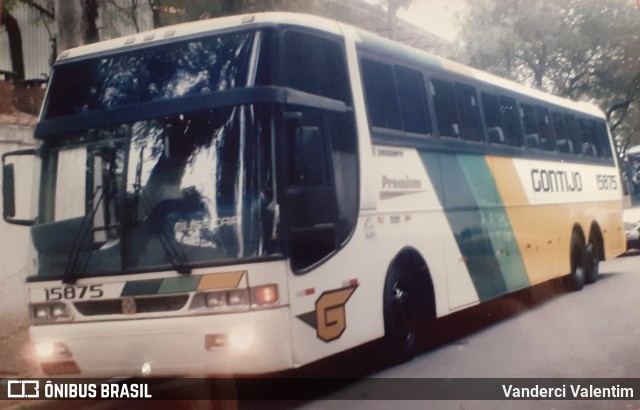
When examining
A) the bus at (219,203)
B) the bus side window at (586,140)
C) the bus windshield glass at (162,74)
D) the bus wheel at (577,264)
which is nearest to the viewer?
the bus at (219,203)

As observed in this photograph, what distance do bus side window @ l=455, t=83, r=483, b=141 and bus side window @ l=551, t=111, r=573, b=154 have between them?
140 inches

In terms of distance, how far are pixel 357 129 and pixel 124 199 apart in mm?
2258

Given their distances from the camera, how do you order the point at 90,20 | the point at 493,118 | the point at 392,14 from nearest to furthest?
the point at 493,118
the point at 90,20
the point at 392,14

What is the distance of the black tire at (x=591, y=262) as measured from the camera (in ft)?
48.3

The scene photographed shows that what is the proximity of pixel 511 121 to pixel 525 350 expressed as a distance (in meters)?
4.13

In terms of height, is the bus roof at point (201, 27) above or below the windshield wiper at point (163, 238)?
above

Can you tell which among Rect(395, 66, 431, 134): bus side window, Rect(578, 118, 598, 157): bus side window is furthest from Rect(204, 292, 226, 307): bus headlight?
Rect(578, 118, 598, 157): bus side window

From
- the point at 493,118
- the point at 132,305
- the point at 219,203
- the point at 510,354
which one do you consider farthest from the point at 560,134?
the point at 132,305

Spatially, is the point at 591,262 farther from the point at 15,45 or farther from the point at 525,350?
the point at 15,45

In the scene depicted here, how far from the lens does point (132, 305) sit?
633 centimetres

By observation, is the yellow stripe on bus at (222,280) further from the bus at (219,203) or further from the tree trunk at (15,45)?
the tree trunk at (15,45)

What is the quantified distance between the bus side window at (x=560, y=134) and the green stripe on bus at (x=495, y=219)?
126 inches

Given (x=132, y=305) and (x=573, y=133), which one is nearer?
(x=132, y=305)

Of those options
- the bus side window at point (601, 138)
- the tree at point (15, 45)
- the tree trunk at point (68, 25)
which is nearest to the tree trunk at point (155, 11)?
the tree at point (15, 45)
